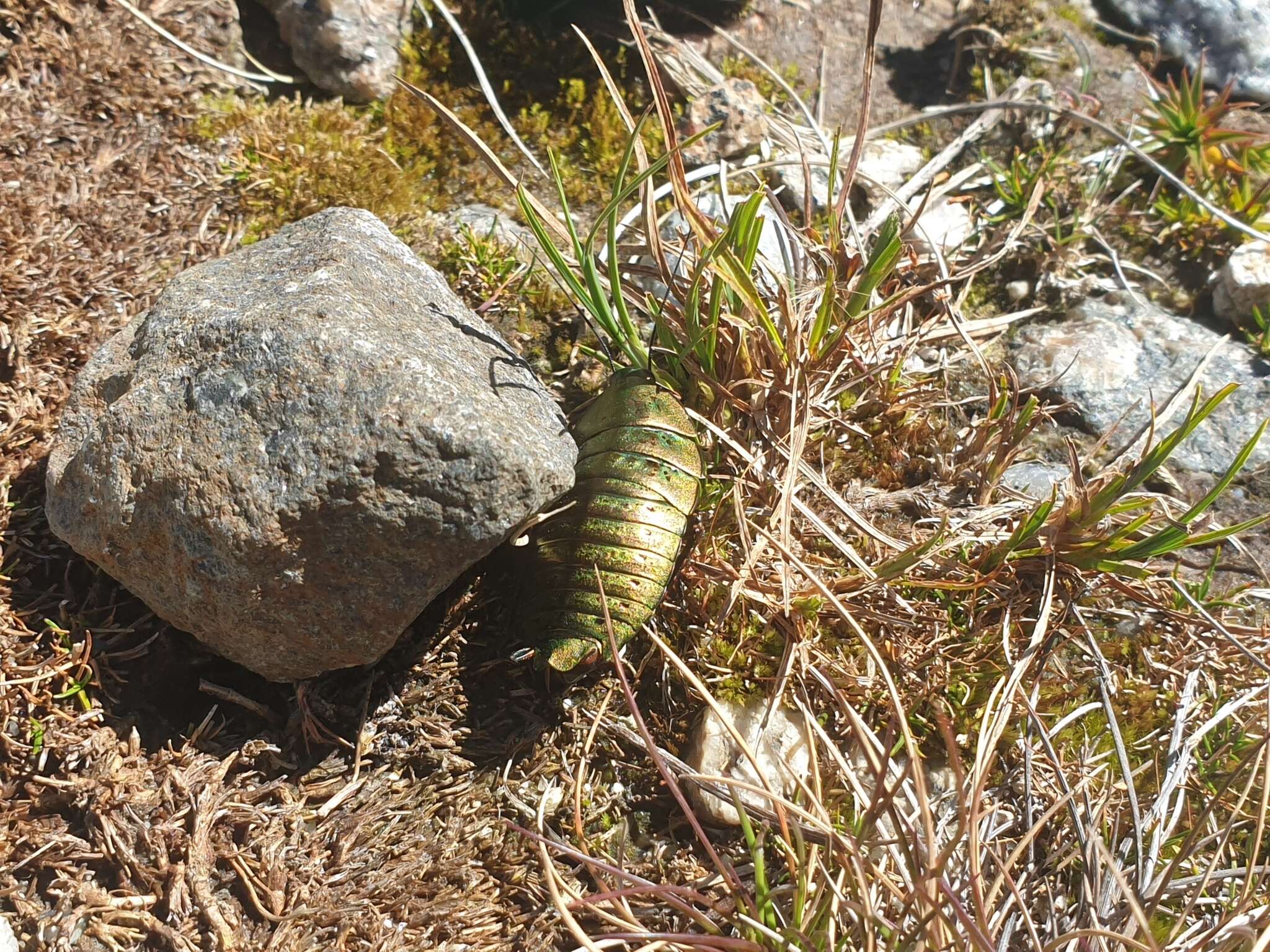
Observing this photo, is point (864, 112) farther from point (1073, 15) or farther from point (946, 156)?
point (1073, 15)

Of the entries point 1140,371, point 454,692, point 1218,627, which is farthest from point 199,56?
point 1218,627

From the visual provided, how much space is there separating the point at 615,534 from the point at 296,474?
0.80 meters

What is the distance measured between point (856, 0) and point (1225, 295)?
210cm

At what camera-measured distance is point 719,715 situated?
219 centimetres

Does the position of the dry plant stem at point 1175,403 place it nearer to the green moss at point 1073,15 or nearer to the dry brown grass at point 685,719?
the dry brown grass at point 685,719

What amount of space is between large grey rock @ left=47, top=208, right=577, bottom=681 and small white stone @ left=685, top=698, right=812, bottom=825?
0.80 metres

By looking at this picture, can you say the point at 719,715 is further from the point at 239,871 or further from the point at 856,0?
the point at 856,0

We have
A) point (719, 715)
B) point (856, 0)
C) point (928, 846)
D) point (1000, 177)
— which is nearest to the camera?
point (928, 846)

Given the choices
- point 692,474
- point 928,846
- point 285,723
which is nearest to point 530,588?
point 692,474

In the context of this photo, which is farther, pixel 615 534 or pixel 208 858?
pixel 615 534

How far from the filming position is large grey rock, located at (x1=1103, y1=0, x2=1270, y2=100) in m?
4.07

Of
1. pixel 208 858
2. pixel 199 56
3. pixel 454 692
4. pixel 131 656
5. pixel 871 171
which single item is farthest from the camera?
pixel 871 171

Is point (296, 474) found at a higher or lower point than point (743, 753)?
higher

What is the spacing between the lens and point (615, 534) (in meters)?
2.50
